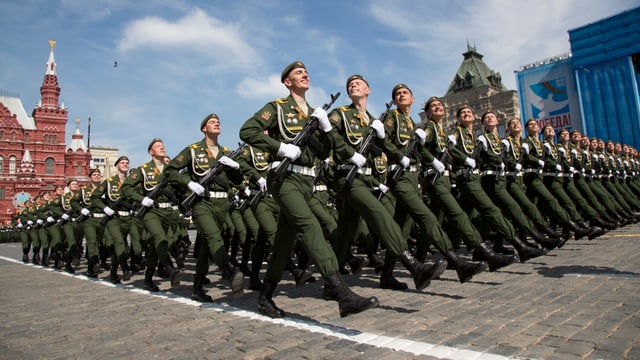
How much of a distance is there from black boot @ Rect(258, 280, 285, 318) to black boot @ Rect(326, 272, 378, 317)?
81 cm

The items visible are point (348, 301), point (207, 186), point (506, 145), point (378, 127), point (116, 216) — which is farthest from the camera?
point (116, 216)

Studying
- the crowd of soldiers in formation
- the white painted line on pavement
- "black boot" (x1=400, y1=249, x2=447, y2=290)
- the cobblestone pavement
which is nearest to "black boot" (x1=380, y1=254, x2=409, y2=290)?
the crowd of soldiers in formation

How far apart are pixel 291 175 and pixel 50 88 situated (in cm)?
8817

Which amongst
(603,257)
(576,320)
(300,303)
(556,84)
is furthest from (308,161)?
(556,84)

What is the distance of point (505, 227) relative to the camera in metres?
5.80

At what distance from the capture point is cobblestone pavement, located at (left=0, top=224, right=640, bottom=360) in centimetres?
296

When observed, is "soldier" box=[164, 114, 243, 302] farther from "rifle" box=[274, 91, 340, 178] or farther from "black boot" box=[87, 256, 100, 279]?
"black boot" box=[87, 256, 100, 279]

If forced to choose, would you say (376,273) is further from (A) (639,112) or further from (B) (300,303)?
(A) (639,112)

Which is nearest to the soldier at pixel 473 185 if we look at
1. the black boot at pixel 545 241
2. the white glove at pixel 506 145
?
the black boot at pixel 545 241

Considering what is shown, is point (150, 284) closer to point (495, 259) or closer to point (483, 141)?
point (495, 259)

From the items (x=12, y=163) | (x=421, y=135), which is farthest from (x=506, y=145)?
(x=12, y=163)

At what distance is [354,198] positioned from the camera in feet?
14.8

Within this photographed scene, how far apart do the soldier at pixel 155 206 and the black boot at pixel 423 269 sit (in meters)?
3.61

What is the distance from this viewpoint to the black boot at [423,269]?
14.5ft
